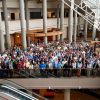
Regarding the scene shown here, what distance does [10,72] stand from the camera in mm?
17719

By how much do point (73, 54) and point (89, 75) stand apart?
8.32 ft

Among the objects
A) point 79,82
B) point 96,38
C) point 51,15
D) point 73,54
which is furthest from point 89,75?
point 51,15

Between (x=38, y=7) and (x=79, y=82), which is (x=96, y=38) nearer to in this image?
(x=38, y=7)

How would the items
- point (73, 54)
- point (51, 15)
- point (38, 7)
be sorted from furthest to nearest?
point (51, 15) → point (38, 7) → point (73, 54)

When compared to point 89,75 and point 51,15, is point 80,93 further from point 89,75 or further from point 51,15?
point 51,15

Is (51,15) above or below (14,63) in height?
above

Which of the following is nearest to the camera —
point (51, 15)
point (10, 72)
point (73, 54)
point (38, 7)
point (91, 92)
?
point (10, 72)

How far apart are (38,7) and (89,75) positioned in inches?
952

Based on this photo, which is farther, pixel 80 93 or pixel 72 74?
pixel 80 93

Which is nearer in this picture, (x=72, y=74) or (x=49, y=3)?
(x=72, y=74)

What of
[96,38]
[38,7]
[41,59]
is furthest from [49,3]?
[41,59]

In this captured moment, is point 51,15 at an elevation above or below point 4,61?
above

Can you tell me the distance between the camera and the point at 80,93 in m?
24.5

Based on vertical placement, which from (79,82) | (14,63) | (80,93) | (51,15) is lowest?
(80,93)
